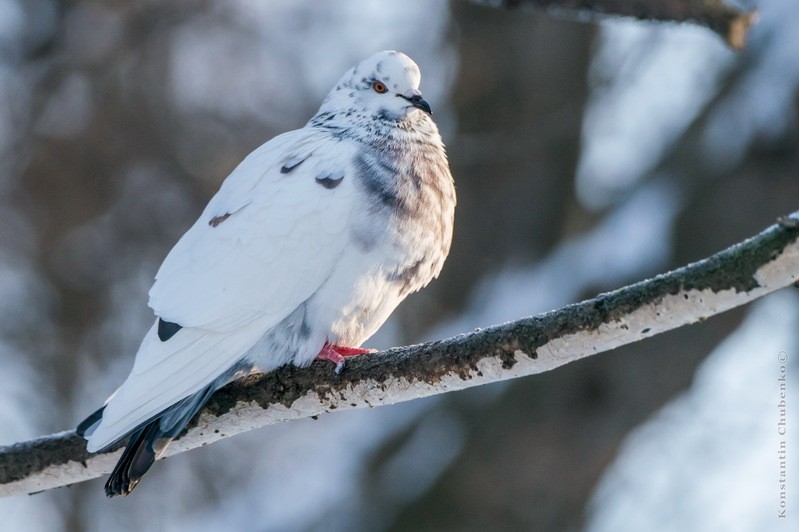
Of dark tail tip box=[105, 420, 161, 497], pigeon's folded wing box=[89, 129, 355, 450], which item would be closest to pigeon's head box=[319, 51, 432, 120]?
pigeon's folded wing box=[89, 129, 355, 450]

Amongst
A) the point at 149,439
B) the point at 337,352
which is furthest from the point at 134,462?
the point at 337,352

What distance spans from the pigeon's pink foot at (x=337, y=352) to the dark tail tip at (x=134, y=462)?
570 millimetres

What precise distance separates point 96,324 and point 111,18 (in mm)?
2284

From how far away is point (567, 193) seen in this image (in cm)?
805

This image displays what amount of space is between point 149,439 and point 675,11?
2.39 m

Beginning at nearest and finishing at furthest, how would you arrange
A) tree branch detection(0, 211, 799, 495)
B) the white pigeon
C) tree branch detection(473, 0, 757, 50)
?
tree branch detection(0, 211, 799, 495) → the white pigeon → tree branch detection(473, 0, 757, 50)

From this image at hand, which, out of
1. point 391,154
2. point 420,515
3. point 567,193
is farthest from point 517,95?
point 391,154

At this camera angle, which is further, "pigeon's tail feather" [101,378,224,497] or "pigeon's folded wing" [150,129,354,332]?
"pigeon's folded wing" [150,129,354,332]

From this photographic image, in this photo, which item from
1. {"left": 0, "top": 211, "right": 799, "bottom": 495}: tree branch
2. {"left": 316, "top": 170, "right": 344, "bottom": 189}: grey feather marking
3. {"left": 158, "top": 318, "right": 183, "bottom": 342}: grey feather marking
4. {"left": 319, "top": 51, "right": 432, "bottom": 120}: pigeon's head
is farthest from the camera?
{"left": 319, "top": 51, "right": 432, "bottom": 120}: pigeon's head

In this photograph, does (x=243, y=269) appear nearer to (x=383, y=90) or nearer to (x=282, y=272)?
(x=282, y=272)

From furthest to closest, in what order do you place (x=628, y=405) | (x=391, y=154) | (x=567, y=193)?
1. (x=567, y=193)
2. (x=628, y=405)
3. (x=391, y=154)

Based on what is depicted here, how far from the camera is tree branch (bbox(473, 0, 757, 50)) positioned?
4102 millimetres

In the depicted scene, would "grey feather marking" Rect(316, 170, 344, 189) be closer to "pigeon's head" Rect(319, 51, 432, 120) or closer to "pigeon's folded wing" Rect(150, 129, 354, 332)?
"pigeon's folded wing" Rect(150, 129, 354, 332)

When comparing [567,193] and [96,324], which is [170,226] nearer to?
[96,324]
